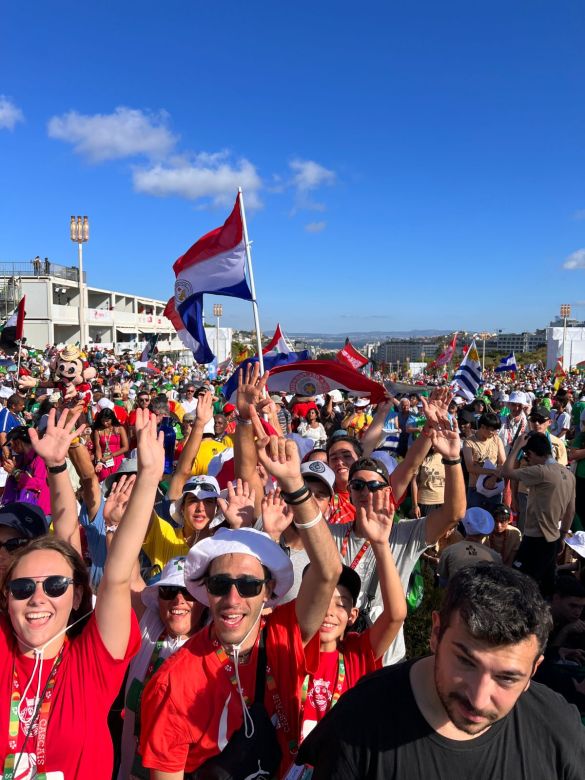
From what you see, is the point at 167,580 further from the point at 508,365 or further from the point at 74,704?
the point at 508,365

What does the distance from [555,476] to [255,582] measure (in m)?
3.66

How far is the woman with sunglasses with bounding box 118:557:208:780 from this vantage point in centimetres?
260

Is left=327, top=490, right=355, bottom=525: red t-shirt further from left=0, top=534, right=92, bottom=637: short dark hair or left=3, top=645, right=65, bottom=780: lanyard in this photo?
left=3, top=645, right=65, bottom=780: lanyard

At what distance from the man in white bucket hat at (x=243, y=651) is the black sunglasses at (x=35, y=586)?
0.47 m

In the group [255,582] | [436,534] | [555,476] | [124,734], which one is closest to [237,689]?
[255,582]

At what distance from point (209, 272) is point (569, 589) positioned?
471 centimetres

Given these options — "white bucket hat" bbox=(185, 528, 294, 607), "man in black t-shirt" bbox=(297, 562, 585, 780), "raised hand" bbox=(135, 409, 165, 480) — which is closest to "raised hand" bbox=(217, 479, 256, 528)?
"white bucket hat" bbox=(185, 528, 294, 607)

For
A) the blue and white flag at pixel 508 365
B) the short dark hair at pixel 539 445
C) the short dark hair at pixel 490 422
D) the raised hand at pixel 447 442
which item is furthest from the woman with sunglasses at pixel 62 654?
the blue and white flag at pixel 508 365

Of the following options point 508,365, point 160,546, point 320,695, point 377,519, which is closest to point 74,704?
point 320,695

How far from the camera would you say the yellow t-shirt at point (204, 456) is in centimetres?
557

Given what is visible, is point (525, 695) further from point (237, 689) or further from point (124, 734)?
point (124, 734)

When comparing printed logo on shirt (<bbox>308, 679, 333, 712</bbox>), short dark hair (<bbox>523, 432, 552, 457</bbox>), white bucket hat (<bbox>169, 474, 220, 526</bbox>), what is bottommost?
printed logo on shirt (<bbox>308, 679, 333, 712</bbox>)

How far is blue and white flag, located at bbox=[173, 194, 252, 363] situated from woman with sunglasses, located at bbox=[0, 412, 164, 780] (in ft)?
14.3

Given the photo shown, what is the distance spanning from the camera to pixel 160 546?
142 inches
